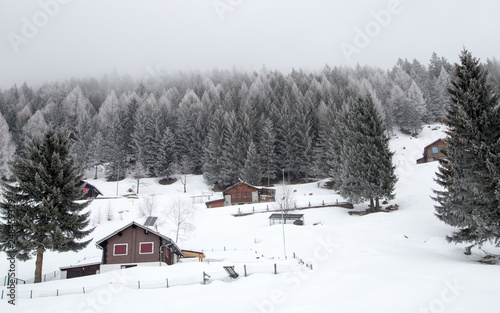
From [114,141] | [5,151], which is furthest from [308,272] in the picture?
[5,151]

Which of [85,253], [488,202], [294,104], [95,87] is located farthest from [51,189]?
[95,87]

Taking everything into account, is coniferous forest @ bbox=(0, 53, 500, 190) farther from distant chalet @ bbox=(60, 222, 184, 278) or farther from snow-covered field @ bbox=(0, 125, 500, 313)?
distant chalet @ bbox=(60, 222, 184, 278)

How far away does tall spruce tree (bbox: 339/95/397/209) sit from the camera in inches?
1490

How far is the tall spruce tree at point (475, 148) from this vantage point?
17.1m

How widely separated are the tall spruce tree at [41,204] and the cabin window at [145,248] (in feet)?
17.4

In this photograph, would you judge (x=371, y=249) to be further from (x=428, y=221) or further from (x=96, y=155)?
(x=96, y=155)

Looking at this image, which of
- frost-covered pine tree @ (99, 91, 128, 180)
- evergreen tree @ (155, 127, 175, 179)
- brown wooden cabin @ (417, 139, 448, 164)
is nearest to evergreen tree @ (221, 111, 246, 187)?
evergreen tree @ (155, 127, 175, 179)

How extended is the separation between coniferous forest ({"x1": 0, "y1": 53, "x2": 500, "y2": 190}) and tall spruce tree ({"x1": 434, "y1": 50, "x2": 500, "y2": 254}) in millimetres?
30006

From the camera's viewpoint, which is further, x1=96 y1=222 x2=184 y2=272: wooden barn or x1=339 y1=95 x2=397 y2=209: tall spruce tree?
x1=339 y1=95 x2=397 y2=209: tall spruce tree

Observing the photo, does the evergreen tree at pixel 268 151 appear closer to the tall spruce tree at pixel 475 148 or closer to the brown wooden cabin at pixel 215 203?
the brown wooden cabin at pixel 215 203

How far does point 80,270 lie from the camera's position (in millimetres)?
26469

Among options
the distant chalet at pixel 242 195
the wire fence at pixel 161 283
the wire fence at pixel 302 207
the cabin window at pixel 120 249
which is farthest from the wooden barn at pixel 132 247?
the distant chalet at pixel 242 195

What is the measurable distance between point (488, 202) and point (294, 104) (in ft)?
188

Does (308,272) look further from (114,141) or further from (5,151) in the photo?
(5,151)
